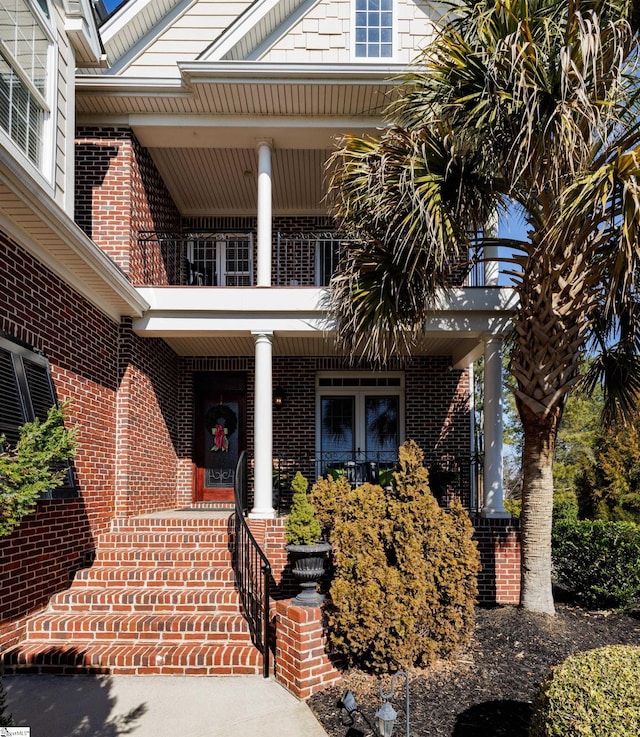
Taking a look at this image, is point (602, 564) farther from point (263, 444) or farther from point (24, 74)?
point (24, 74)

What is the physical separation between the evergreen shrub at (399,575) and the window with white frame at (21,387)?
2.88 meters

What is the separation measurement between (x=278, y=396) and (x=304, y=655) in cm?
618

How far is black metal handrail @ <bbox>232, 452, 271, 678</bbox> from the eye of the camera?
5.35 m

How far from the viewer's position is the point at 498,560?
7672 millimetres

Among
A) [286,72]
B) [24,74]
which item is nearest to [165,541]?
[24,74]

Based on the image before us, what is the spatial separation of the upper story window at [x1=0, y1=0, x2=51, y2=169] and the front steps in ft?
14.3

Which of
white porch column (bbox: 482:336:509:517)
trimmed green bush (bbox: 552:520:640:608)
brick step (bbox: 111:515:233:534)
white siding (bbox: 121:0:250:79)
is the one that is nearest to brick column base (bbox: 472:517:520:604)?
white porch column (bbox: 482:336:509:517)

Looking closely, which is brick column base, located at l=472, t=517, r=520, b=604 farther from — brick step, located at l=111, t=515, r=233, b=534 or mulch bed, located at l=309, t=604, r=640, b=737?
brick step, located at l=111, t=515, r=233, b=534

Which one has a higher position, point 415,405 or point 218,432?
point 415,405

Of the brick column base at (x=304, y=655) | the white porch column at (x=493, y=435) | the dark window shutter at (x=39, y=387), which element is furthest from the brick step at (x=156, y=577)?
the white porch column at (x=493, y=435)

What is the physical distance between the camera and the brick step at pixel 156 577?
A: 6422mm

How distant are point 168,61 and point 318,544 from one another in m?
7.46

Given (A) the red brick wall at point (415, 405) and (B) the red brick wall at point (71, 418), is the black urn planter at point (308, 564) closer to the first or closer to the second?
A: (B) the red brick wall at point (71, 418)

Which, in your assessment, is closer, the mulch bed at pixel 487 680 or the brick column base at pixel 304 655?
the mulch bed at pixel 487 680
